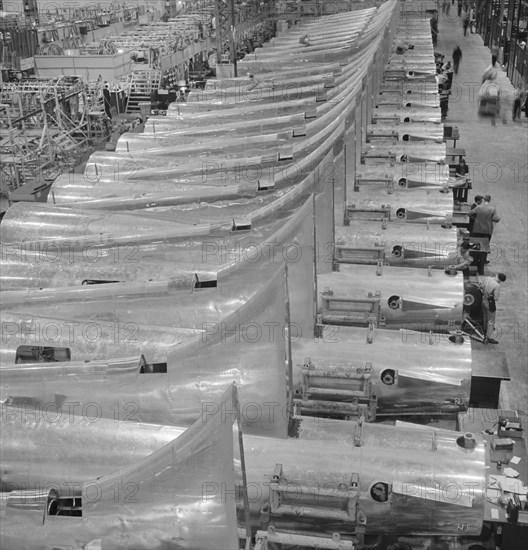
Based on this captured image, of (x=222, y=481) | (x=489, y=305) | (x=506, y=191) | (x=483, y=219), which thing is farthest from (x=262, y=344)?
(x=506, y=191)

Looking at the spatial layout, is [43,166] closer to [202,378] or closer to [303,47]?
[303,47]

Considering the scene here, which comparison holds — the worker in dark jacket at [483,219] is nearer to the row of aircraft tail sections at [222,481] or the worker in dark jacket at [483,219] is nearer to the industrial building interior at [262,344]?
the industrial building interior at [262,344]

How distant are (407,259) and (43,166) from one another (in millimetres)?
7396

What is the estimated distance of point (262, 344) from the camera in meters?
3.81

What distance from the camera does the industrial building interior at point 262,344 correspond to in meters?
3.31

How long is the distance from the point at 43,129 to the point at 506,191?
8.92 m

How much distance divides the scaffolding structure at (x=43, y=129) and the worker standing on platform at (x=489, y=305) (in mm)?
6956

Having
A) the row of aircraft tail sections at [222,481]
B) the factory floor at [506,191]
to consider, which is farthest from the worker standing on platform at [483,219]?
the row of aircraft tail sections at [222,481]

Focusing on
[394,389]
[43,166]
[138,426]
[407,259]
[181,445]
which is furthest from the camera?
[43,166]

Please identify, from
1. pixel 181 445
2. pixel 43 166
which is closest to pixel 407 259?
pixel 181 445

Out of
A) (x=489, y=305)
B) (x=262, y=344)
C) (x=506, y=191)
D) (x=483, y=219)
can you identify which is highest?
(x=262, y=344)

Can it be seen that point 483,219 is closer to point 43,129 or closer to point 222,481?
point 222,481

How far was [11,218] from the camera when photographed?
20.6 feet

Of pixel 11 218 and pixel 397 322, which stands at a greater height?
pixel 11 218
